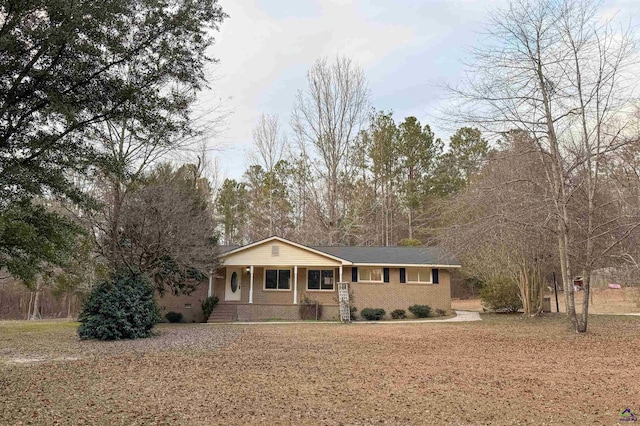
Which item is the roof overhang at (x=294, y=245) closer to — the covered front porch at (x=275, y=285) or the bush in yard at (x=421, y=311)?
the covered front porch at (x=275, y=285)

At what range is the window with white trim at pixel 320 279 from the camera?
2219 centimetres

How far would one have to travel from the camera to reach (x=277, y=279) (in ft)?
73.8

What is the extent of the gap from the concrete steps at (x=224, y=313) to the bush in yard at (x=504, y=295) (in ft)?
43.4

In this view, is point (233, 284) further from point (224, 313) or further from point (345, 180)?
point (345, 180)

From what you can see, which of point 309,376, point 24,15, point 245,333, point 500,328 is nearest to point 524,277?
point 500,328

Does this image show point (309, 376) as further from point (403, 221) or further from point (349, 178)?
point (403, 221)

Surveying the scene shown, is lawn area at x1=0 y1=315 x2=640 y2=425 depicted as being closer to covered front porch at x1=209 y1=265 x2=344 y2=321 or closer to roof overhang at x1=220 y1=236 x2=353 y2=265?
roof overhang at x1=220 y1=236 x2=353 y2=265

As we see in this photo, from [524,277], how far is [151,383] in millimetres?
17072

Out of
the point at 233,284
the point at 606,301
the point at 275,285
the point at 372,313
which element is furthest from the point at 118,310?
the point at 606,301

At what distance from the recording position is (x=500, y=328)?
47.9 ft

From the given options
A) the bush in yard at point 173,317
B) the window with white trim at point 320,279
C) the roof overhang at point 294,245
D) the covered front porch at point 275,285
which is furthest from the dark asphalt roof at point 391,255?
the bush in yard at point 173,317

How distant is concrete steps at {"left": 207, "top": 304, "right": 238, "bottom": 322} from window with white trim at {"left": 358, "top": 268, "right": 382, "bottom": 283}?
21.5 ft

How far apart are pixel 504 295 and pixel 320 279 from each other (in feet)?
31.3

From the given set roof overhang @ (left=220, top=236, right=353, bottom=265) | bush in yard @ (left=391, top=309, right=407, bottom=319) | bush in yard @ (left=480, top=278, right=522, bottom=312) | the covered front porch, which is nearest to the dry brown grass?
bush in yard @ (left=480, top=278, right=522, bottom=312)
